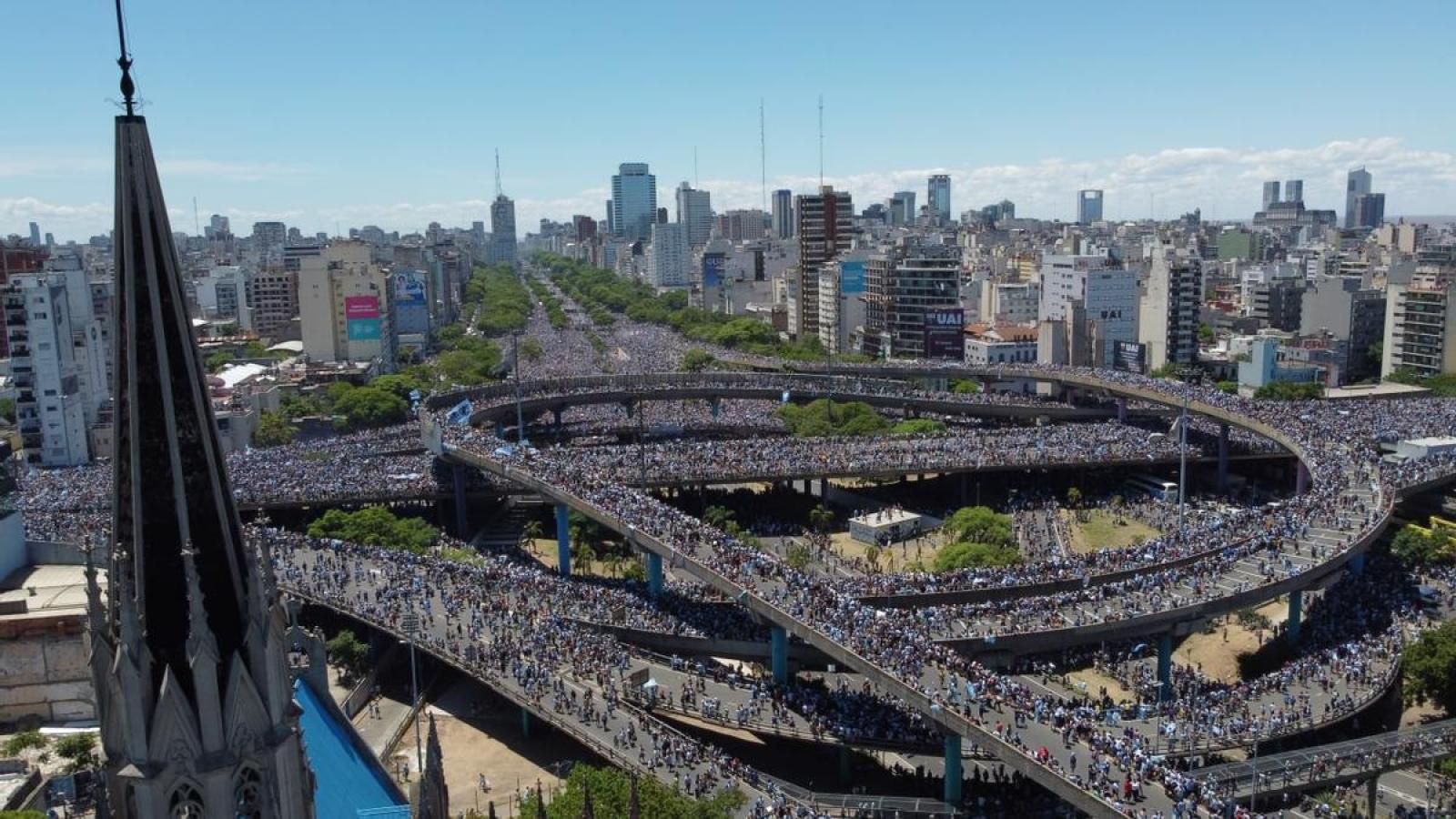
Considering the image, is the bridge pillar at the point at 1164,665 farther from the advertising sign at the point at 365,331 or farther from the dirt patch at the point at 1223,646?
the advertising sign at the point at 365,331

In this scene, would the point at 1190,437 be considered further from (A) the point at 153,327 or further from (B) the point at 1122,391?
(A) the point at 153,327

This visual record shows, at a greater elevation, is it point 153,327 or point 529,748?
point 153,327

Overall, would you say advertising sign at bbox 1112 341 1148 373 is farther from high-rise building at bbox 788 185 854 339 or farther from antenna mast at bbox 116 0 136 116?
antenna mast at bbox 116 0 136 116

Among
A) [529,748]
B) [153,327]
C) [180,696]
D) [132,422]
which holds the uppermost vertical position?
[153,327]

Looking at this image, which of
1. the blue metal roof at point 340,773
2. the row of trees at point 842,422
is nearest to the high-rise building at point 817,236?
the row of trees at point 842,422

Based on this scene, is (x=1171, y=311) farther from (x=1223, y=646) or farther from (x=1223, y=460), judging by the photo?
(x=1223, y=646)

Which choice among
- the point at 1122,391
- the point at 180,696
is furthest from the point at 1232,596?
the point at 1122,391
